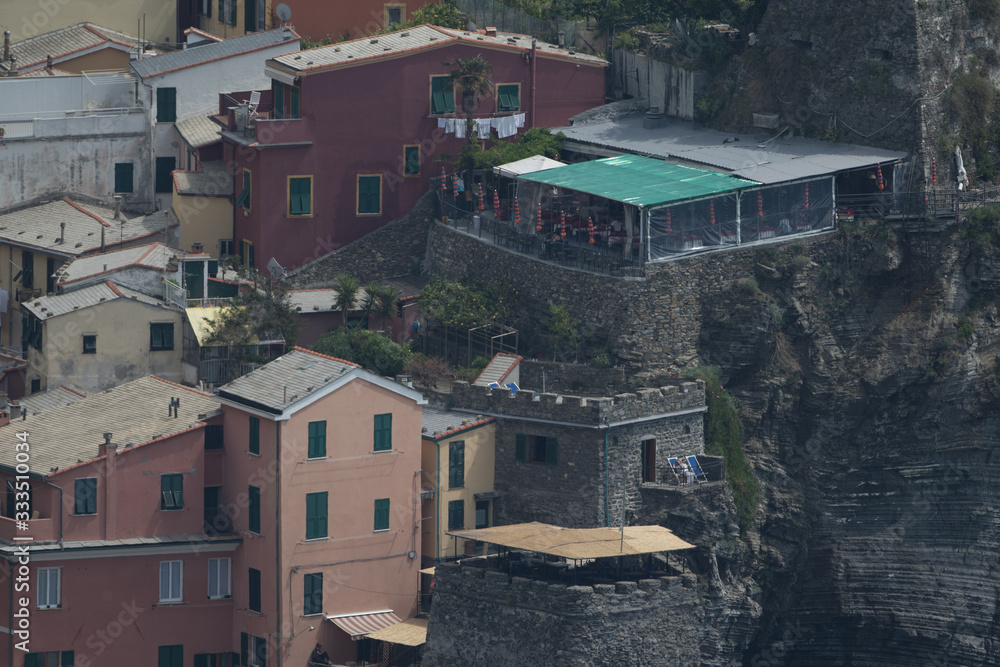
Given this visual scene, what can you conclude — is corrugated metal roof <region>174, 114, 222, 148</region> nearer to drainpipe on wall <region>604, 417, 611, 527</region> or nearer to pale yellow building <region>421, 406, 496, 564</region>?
pale yellow building <region>421, 406, 496, 564</region>

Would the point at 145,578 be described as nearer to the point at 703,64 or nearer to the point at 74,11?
the point at 703,64

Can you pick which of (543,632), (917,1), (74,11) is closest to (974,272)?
(917,1)

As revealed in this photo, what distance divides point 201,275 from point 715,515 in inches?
837

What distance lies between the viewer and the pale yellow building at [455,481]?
83625mm

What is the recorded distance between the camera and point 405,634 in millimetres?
81250

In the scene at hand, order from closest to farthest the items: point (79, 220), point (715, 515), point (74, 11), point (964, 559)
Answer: point (715, 515)
point (964, 559)
point (79, 220)
point (74, 11)

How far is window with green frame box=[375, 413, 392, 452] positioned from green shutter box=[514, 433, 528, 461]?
468cm

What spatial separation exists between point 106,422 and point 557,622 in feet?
55.9

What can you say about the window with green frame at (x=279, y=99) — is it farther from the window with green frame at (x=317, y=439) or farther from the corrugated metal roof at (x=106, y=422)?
the window with green frame at (x=317, y=439)

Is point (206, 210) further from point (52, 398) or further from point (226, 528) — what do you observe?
point (226, 528)

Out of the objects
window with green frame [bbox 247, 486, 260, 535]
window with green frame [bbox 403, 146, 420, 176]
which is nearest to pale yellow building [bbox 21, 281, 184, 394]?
window with green frame [bbox 247, 486, 260, 535]

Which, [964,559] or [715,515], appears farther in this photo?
[964,559]

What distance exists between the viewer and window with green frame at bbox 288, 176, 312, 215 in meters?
92.9

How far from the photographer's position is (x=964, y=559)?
90250 millimetres
